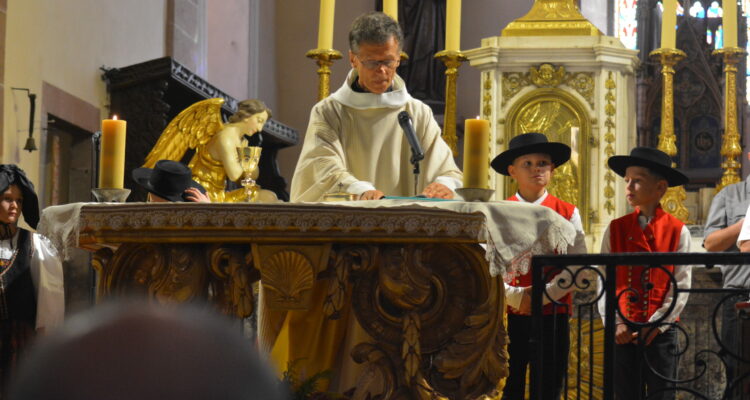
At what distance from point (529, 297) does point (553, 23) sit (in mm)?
3171

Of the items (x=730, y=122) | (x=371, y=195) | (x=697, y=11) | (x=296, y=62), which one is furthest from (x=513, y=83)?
(x=697, y=11)

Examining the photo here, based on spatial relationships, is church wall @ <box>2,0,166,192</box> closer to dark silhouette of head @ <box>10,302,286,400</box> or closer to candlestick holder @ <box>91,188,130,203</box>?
candlestick holder @ <box>91,188,130,203</box>

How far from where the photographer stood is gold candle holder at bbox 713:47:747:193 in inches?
268

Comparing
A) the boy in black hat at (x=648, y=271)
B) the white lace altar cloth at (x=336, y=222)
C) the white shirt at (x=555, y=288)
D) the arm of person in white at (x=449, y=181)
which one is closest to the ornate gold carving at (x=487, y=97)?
the boy in black hat at (x=648, y=271)

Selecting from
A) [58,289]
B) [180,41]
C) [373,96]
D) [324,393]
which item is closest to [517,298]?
[373,96]

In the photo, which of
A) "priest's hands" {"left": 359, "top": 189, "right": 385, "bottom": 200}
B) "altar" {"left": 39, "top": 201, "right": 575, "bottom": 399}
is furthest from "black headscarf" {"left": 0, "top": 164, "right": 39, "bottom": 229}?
"priest's hands" {"left": 359, "top": 189, "right": 385, "bottom": 200}

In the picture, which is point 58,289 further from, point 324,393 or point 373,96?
point 324,393

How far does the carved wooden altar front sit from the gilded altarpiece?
341 cm

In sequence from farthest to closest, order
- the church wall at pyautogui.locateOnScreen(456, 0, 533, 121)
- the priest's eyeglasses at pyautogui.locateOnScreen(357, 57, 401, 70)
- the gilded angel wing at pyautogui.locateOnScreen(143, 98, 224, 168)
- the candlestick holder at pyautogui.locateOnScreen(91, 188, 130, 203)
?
the church wall at pyautogui.locateOnScreen(456, 0, 533, 121) → the gilded angel wing at pyautogui.locateOnScreen(143, 98, 224, 168) → the priest's eyeglasses at pyautogui.locateOnScreen(357, 57, 401, 70) → the candlestick holder at pyautogui.locateOnScreen(91, 188, 130, 203)

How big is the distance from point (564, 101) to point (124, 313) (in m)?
6.32

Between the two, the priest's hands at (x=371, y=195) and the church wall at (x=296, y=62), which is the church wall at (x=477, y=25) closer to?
the church wall at (x=296, y=62)

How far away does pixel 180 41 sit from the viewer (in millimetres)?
9859

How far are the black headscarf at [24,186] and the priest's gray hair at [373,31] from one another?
5.47 feet

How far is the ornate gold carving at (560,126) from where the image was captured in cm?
673
